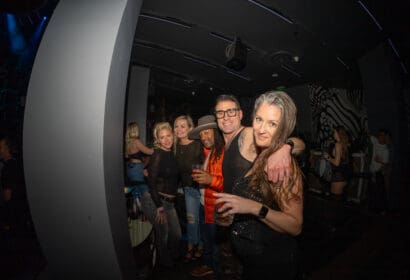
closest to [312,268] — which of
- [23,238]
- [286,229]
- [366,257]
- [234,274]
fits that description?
[366,257]

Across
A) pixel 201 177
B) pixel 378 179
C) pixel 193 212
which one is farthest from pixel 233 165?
pixel 378 179

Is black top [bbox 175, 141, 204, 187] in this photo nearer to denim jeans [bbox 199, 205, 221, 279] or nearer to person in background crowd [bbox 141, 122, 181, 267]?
person in background crowd [bbox 141, 122, 181, 267]

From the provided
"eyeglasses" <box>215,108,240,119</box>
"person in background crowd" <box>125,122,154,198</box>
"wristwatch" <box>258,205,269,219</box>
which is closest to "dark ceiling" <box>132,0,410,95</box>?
"eyeglasses" <box>215,108,240,119</box>

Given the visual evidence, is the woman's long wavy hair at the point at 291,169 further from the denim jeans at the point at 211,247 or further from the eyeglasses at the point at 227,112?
the denim jeans at the point at 211,247

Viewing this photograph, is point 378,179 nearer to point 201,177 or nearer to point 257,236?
point 257,236

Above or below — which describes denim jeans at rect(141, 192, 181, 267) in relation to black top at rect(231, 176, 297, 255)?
below

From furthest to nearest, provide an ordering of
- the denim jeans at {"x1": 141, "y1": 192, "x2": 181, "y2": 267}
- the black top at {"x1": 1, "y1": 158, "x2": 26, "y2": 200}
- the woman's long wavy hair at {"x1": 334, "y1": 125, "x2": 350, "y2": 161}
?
the woman's long wavy hair at {"x1": 334, "y1": 125, "x2": 350, "y2": 161} → the black top at {"x1": 1, "y1": 158, "x2": 26, "y2": 200} → the denim jeans at {"x1": 141, "y1": 192, "x2": 181, "y2": 267}

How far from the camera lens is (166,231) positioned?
1589 millimetres

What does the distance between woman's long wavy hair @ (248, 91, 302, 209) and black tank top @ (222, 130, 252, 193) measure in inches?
3.4

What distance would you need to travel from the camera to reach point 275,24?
1.46 meters

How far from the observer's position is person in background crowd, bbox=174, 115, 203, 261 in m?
1.55

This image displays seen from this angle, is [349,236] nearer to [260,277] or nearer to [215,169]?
[260,277]

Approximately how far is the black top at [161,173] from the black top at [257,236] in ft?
2.08

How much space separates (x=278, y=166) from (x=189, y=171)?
831 millimetres
